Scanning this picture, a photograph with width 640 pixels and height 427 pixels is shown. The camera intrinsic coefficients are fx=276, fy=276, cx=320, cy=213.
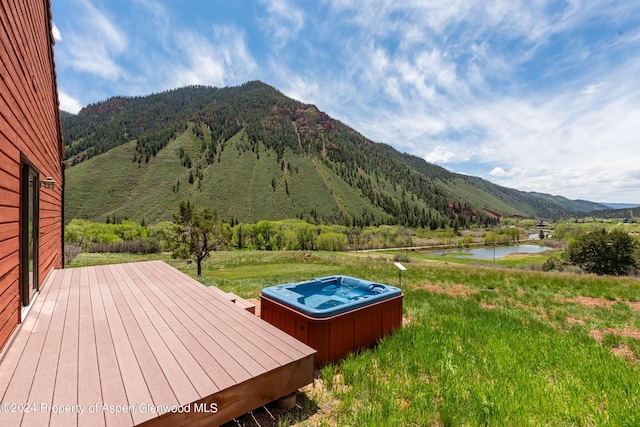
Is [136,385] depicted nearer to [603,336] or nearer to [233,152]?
[603,336]

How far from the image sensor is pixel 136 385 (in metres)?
2.42

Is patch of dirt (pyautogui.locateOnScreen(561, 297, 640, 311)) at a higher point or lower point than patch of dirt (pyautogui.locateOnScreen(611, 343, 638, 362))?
lower

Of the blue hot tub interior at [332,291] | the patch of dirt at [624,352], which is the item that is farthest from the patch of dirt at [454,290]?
the blue hot tub interior at [332,291]

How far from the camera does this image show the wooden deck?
2135 mm

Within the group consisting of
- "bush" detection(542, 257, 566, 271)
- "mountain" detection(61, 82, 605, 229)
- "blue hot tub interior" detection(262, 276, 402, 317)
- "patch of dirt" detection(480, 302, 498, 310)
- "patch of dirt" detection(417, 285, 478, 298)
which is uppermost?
"mountain" detection(61, 82, 605, 229)

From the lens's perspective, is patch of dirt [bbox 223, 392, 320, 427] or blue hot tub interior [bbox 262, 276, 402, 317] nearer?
patch of dirt [bbox 223, 392, 320, 427]

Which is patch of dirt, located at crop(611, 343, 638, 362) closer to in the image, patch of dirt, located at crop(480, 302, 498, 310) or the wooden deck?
patch of dirt, located at crop(480, 302, 498, 310)

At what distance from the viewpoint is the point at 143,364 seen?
9.06 ft

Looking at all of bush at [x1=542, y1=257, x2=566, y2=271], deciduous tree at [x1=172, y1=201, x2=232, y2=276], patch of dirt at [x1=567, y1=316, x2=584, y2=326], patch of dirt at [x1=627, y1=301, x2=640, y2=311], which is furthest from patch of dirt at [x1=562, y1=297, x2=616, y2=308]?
bush at [x1=542, y1=257, x2=566, y2=271]

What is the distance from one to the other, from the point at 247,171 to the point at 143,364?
88468 millimetres

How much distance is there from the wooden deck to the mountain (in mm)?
71008

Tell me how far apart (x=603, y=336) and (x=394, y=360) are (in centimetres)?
518

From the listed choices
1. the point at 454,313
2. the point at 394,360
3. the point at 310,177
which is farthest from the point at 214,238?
the point at 310,177

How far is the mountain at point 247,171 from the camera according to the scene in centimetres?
7469
